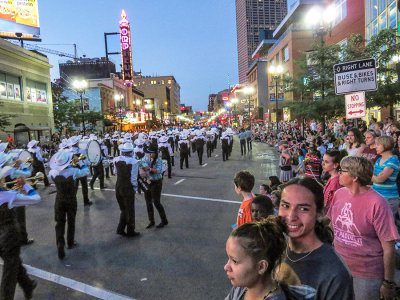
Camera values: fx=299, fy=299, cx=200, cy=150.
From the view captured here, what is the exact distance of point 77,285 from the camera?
462cm

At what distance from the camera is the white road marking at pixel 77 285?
4.28 meters

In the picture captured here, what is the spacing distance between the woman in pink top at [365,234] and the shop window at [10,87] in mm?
30556

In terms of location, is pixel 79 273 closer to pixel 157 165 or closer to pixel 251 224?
pixel 157 165

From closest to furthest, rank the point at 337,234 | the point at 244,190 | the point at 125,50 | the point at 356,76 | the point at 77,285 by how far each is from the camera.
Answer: the point at 337,234 → the point at 244,190 → the point at 77,285 → the point at 356,76 → the point at 125,50

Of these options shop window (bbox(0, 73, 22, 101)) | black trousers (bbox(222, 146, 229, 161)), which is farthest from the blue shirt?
shop window (bbox(0, 73, 22, 101))

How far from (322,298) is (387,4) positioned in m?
25.2

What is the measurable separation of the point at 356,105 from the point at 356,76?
2.40 ft

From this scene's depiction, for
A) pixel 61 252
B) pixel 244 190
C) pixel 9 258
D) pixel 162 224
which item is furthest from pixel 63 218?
pixel 244 190

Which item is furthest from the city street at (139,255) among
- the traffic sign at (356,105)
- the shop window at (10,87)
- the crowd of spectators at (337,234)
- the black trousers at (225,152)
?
the shop window at (10,87)

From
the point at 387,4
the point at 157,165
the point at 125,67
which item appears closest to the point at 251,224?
the point at 157,165

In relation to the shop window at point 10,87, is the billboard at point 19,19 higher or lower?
higher

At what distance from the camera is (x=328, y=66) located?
14922 mm

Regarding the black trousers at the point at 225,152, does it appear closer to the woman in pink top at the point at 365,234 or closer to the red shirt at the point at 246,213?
the red shirt at the point at 246,213

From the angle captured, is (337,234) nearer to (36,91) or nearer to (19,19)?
(36,91)
